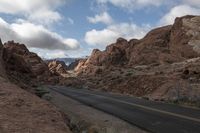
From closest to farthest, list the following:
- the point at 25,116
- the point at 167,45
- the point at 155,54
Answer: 1. the point at 25,116
2. the point at 155,54
3. the point at 167,45

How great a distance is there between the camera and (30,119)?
31.3ft

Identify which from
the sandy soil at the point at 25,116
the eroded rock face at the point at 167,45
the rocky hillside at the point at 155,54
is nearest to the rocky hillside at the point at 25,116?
the sandy soil at the point at 25,116

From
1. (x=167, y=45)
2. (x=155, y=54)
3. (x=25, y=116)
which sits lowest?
(x=25, y=116)

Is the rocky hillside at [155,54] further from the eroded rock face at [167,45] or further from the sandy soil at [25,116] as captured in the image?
the sandy soil at [25,116]

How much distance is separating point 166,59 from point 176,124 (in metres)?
67.1

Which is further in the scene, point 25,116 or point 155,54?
point 155,54

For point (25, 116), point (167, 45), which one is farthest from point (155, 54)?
point (25, 116)

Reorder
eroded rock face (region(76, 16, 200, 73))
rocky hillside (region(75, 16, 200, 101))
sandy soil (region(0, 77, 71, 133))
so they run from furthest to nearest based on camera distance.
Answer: eroded rock face (region(76, 16, 200, 73)), rocky hillside (region(75, 16, 200, 101)), sandy soil (region(0, 77, 71, 133))

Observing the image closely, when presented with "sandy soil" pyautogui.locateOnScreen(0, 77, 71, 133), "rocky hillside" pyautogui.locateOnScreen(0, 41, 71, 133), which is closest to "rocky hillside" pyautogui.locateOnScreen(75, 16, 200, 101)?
"rocky hillside" pyautogui.locateOnScreen(0, 41, 71, 133)

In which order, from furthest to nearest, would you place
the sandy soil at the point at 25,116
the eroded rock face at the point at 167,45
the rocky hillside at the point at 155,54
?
the eroded rock face at the point at 167,45
the rocky hillside at the point at 155,54
the sandy soil at the point at 25,116

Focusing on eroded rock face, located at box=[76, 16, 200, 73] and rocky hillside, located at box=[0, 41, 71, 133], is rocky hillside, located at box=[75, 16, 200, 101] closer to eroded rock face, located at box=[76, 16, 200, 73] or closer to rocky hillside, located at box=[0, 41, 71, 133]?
eroded rock face, located at box=[76, 16, 200, 73]

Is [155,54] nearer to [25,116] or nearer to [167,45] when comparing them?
[167,45]

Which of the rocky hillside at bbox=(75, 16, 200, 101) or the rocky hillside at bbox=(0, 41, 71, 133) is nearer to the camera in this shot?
the rocky hillside at bbox=(0, 41, 71, 133)

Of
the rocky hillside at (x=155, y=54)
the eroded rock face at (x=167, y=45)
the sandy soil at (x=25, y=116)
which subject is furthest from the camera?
the eroded rock face at (x=167, y=45)
